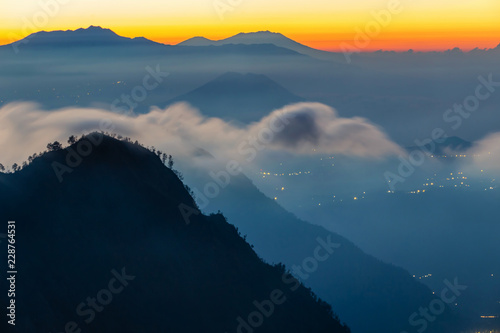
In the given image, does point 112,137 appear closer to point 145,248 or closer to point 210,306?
point 145,248

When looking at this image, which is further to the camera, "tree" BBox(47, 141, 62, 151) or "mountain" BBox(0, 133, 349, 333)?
"tree" BBox(47, 141, 62, 151)

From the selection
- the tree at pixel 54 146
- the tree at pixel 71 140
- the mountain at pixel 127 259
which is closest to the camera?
the mountain at pixel 127 259

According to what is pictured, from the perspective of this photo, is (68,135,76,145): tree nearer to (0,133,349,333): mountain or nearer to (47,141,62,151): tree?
(0,133,349,333): mountain

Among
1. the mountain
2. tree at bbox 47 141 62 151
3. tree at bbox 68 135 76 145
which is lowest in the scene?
the mountain

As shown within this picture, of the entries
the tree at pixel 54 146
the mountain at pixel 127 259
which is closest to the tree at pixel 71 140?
the mountain at pixel 127 259

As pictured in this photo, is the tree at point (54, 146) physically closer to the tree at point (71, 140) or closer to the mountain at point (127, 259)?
the mountain at point (127, 259)

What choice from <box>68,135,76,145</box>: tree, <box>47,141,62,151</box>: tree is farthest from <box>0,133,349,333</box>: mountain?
<box>68,135,76,145</box>: tree

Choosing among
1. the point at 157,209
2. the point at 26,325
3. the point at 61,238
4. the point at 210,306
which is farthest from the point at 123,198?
the point at 26,325

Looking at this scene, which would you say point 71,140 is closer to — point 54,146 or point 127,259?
point 54,146
